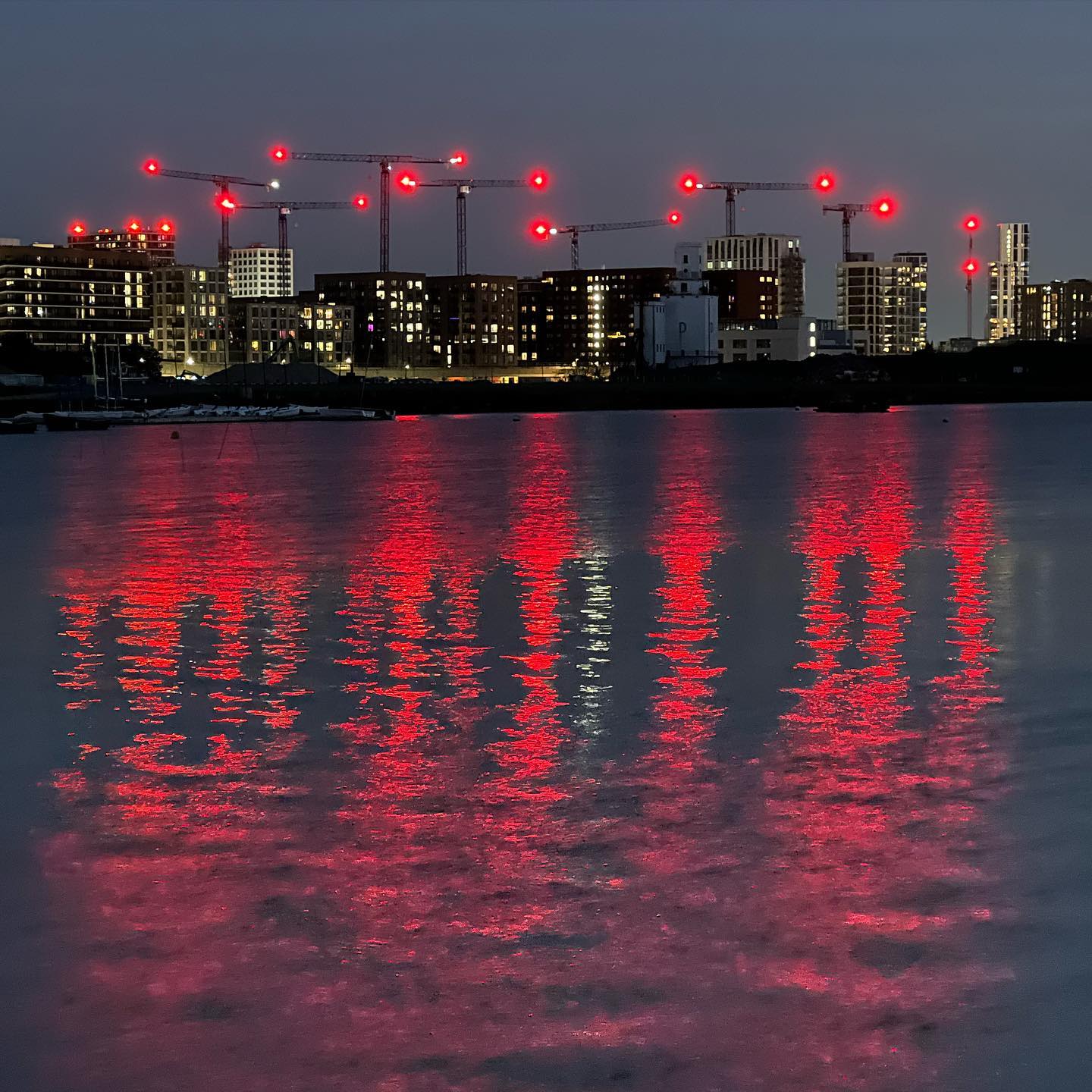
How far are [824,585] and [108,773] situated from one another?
40.7 ft

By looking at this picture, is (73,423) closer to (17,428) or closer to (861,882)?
(17,428)

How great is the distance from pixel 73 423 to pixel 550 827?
132697 mm

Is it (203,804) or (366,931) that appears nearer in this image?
(366,931)

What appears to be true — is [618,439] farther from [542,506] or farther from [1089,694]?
[1089,694]

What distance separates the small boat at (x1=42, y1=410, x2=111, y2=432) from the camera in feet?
447

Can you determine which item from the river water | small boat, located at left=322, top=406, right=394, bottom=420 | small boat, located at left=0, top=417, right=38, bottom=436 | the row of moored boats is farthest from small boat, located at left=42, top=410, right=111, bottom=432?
the river water

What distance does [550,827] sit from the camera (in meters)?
9.80

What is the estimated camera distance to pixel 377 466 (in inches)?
2640

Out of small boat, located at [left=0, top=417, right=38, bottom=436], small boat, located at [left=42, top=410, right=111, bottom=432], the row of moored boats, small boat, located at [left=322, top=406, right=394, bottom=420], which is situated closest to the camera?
small boat, located at [left=0, top=417, right=38, bottom=436]

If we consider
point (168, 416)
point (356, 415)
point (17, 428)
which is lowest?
point (17, 428)

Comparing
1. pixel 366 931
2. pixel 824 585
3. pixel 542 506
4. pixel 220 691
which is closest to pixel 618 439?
pixel 542 506

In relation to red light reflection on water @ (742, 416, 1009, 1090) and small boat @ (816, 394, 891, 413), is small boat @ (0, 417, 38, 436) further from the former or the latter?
red light reflection on water @ (742, 416, 1009, 1090)

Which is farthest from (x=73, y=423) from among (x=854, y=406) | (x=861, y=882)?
(x=861, y=882)

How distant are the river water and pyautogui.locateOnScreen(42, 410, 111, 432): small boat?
115 meters
